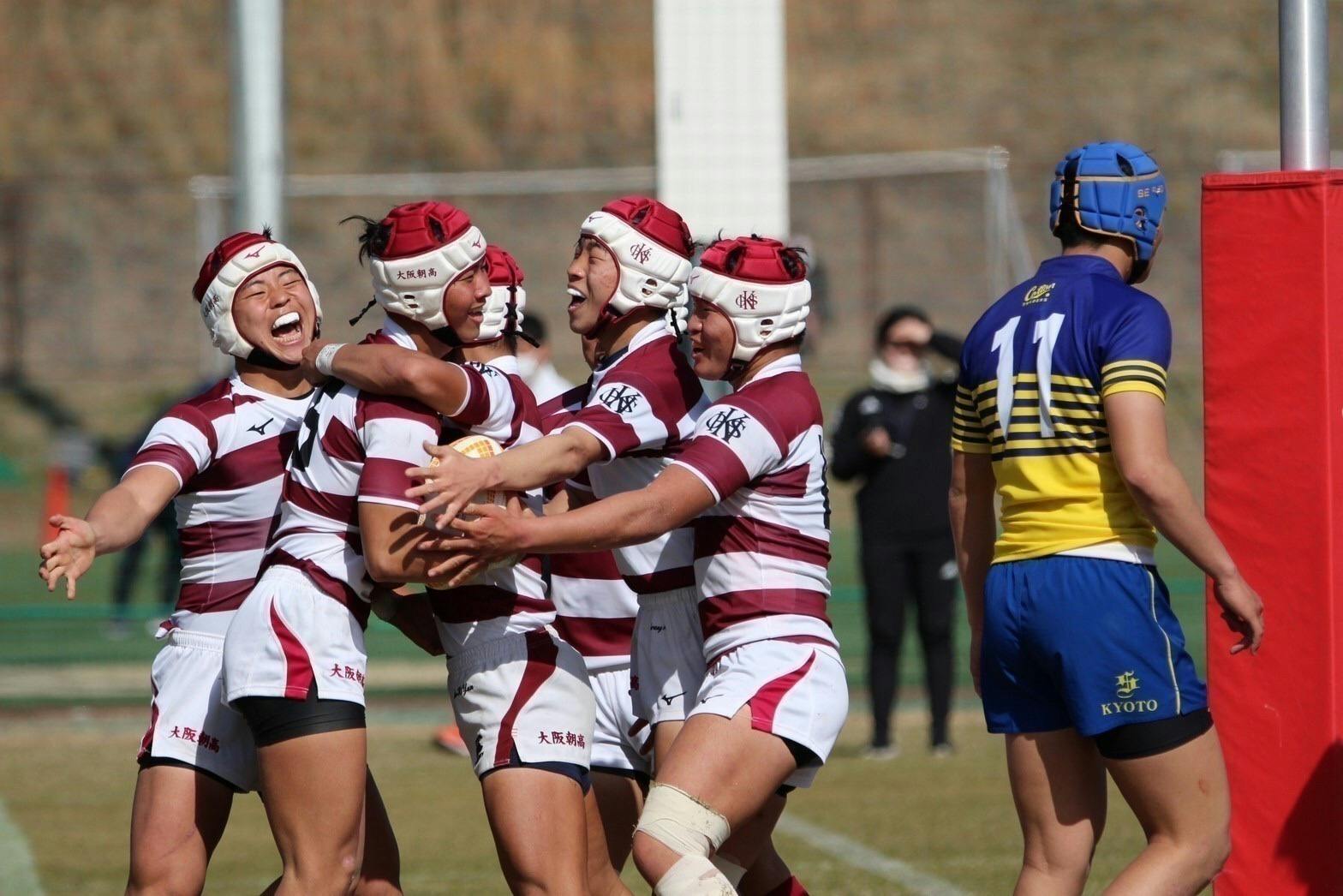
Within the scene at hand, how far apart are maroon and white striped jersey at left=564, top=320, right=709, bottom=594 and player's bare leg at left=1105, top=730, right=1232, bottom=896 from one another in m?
1.22

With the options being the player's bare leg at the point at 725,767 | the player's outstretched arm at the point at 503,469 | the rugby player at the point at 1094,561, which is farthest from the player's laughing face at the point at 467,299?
the rugby player at the point at 1094,561

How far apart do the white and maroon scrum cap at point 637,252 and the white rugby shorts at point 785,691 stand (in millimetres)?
960

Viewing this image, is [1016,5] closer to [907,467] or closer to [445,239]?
[907,467]

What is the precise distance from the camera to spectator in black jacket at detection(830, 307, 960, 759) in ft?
30.9

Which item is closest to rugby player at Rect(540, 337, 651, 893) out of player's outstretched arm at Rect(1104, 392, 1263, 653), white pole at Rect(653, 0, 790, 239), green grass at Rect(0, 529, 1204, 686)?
player's outstretched arm at Rect(1104, 392, 1263, 653)

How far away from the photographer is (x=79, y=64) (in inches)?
1144

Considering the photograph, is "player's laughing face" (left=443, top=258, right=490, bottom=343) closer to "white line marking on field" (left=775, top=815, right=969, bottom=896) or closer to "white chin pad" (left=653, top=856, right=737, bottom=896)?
"white chin pad" (left=653, top=856, right=737, bottom=896)

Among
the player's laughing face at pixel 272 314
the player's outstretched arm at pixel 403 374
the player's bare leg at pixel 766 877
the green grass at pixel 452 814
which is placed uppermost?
the player's laughing face at pixel 272 314

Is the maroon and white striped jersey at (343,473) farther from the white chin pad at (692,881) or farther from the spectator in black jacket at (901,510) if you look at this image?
the spectator in black jacket at (901,510)

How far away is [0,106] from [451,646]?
26.2 meters

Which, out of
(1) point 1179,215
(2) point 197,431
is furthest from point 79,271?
(2) point 197,431

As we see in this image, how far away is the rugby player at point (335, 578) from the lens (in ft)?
13.7

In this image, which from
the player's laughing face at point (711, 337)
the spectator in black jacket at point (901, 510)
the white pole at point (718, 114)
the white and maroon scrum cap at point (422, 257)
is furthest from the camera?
the white pole at point (718, 114)

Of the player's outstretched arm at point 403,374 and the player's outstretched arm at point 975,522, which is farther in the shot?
the player's outstretched arm at point 975,522
